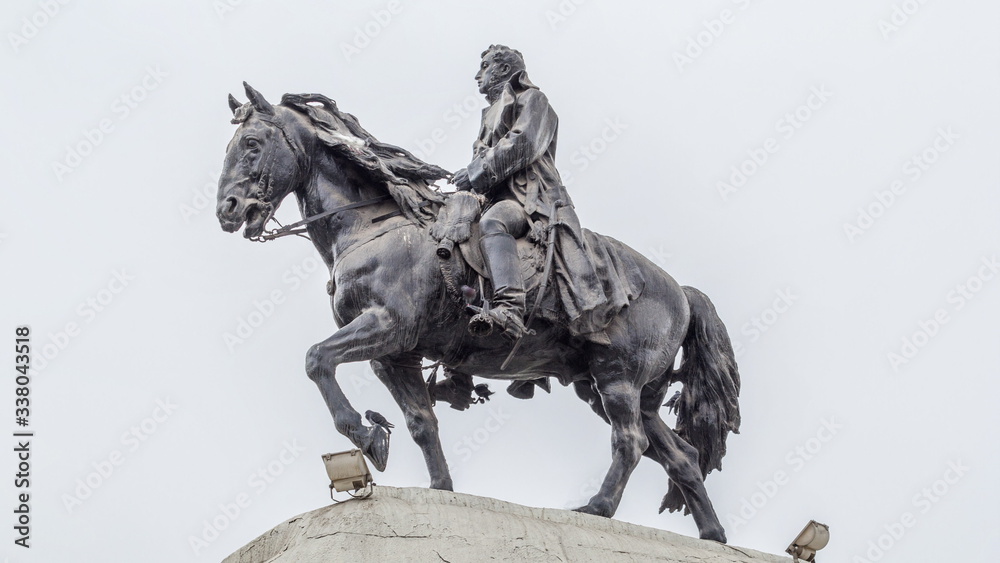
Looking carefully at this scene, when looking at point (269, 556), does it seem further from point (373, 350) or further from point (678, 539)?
point (678, 539)

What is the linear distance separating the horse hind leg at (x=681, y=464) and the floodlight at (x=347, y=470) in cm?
327

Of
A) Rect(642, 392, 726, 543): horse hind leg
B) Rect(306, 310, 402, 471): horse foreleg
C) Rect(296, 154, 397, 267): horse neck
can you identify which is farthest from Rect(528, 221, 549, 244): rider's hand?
Rect(642, 392, 726, 543): horse hind leg

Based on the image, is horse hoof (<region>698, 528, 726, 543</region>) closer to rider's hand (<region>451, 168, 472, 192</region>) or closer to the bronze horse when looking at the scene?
the bronze horse

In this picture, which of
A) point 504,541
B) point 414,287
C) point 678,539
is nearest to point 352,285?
point 414,287

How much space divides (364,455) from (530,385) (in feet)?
8.79

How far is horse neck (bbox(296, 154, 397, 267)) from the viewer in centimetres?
1322

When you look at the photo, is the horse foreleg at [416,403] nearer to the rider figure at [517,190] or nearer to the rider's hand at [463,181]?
the rider figure at [517,190]

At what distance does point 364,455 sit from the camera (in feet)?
39.9

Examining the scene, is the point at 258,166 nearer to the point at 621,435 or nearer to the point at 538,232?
the point at 538,232

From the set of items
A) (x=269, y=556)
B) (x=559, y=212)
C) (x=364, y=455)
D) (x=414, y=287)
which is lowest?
(x=269, y=556)

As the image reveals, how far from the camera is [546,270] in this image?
43.4 ft

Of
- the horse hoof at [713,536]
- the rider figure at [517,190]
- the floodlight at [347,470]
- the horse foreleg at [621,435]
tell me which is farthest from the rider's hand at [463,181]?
the horse hoof at [713,536]

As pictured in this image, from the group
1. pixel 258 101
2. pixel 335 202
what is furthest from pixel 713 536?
pixel 258 101

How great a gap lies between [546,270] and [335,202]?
5.59 feet
